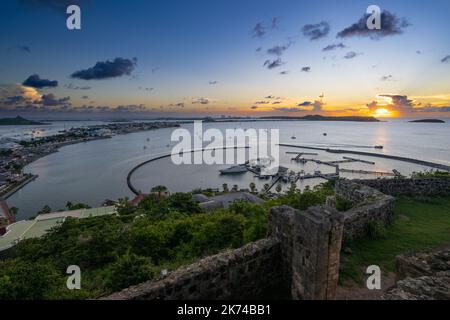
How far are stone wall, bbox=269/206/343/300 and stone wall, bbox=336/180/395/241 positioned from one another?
3421mm

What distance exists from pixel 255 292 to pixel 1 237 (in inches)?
968

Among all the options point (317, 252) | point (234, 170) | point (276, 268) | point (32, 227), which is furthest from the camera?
point (234, 170)

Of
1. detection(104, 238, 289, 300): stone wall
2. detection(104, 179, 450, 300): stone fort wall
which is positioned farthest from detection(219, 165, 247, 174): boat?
detection(104, 238, 289, 300): stone wall

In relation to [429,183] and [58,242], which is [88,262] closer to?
[58,242]

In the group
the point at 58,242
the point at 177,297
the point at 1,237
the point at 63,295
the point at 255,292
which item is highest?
the point at 177,297

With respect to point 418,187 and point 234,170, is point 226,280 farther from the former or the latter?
point 234,170

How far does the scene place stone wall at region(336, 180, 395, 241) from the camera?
290 inches

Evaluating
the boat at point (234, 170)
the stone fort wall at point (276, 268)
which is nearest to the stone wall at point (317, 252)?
the stone fort wall at point (276, 268)

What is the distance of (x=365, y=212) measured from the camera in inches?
304

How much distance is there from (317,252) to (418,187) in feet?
38.6

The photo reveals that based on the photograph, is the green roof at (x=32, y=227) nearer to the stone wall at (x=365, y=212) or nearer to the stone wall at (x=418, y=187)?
the stone wall at (x=365, y=212)

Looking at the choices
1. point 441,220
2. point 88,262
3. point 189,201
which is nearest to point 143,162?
point 189,201

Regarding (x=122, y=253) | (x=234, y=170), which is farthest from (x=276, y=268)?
(x=234, y=170)

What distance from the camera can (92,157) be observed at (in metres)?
90.8
